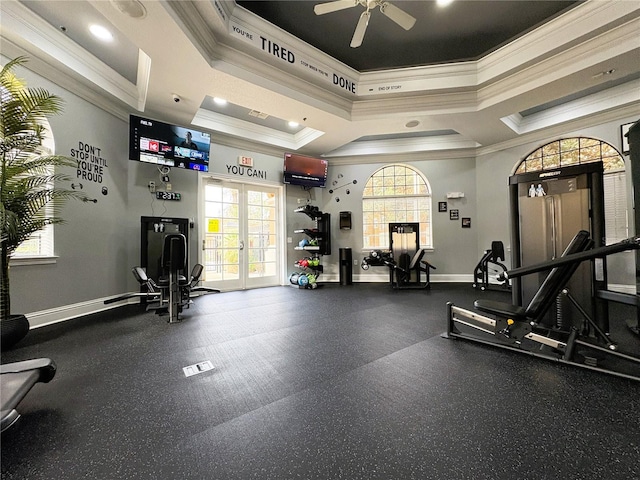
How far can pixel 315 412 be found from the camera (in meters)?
1.58

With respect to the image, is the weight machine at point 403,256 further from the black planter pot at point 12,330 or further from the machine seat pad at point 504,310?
the black planter pot at point 12,330

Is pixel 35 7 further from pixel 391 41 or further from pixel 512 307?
pixel 512 307

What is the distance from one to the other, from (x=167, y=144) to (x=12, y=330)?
3.23 metres

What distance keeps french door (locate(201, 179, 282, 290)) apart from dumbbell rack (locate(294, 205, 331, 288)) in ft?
2.17

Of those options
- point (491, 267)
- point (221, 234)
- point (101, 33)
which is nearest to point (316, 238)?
point (221, 234)

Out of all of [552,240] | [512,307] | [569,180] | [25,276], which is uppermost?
[569,180]

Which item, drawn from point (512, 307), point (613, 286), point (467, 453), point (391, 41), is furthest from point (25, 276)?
point (613, 286)

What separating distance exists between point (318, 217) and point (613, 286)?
19.2ft

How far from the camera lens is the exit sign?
19.2 ft

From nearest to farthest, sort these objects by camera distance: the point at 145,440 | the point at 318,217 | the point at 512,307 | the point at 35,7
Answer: the point at 145,440 → the point at 512,307 → the point at 35,7 → the point at 318,217

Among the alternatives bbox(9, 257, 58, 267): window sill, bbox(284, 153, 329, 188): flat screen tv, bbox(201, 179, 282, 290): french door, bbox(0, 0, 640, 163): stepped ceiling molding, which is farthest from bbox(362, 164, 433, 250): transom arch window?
bbox(9, 257, 58, 267): window sill

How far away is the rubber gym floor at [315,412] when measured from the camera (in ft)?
3.93

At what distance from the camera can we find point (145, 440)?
1368 mm

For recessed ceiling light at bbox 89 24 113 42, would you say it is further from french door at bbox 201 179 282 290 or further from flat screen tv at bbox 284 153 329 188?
flat screen tv at bbox 284 153 329 188
